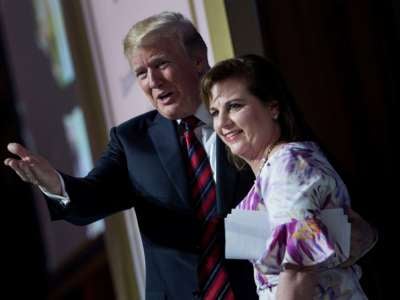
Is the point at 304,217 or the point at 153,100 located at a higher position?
the point at 153,100

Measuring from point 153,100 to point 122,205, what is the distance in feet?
1.16

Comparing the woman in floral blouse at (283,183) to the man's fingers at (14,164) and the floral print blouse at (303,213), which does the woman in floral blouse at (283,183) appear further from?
the man's fingers at (14,164)

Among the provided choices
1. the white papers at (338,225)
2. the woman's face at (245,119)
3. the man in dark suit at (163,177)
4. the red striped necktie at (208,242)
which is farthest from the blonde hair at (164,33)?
the white papers at (338,225)

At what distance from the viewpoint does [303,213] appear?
2.15 m

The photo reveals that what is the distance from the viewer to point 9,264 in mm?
8016

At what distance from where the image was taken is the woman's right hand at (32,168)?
8.69 feet

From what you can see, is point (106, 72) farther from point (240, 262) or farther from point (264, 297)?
point (264, 297)

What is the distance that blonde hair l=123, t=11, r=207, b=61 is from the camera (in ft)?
9.04

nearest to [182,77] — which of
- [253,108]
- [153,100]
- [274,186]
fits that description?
[153,100]

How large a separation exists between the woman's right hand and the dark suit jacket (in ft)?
0.22

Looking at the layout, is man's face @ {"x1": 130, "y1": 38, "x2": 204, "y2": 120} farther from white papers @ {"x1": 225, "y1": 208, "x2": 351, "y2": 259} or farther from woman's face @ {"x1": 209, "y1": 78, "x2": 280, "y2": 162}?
white papers @ {"x1": 225, "y1": 208, "x2": 351, "y2": 259}

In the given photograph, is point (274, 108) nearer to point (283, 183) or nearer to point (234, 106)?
point (234, 106)

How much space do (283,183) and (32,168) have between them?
81 cm

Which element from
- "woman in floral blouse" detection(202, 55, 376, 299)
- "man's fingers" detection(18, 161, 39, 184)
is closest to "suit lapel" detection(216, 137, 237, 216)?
"woman in floral blouse" detection(202, 55, 376, 299)
